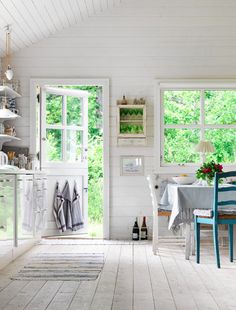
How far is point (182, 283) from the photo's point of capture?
4.87 m

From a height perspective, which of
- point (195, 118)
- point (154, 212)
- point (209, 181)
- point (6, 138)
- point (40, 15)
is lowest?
point (154, 212)

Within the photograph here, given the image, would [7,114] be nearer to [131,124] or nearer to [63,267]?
[131,124]

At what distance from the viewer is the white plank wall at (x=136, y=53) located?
827cm

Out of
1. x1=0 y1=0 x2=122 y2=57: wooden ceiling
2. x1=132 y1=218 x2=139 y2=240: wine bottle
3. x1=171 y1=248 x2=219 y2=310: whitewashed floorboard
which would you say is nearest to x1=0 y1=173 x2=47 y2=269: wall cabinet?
x1=132 y1=218 x2=139 y2=240: wine bottle

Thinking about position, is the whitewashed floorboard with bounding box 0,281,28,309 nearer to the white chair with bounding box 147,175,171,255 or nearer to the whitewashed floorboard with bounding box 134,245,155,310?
the whitewashed floorboard with bounding box 134,245,155,310

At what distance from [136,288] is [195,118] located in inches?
165

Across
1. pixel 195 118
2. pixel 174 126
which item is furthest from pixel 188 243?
pixel 195 118

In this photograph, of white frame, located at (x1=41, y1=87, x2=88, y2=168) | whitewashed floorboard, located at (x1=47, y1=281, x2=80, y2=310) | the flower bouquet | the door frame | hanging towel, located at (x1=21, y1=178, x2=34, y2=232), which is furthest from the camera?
white frame, located at (x1=41, y1=87, x2=88, y2=168)

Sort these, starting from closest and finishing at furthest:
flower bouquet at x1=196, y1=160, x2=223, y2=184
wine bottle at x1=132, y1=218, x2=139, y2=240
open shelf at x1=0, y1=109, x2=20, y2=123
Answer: flower bouquet at x1=196, y1=160, x2=223, y2=184 < open shelf at x1=0, y1=109, x2=20, y2=123 < wine bottle at x1=132, y1=218, x2=139, y2=240

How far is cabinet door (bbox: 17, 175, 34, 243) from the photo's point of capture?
632 centimetres

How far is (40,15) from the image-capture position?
744 centimetres

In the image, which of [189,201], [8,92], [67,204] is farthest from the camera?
[67,204]

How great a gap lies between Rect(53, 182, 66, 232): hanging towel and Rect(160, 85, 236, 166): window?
1.54 m

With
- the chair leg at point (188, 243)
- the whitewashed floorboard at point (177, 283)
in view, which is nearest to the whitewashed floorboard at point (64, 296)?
the whitewashed floorboard at point (177, 283)
